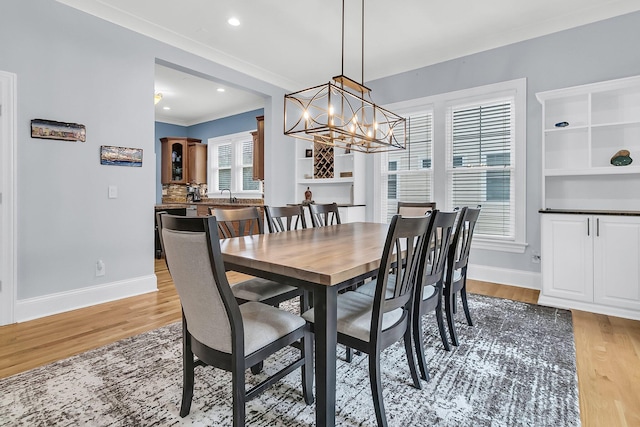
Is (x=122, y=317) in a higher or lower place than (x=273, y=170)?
lower

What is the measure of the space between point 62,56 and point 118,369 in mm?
2799

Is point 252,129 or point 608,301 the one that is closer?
point 608,301

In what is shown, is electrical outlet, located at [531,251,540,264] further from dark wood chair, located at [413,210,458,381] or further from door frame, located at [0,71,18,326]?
door frame, located at [0,71,18,326]

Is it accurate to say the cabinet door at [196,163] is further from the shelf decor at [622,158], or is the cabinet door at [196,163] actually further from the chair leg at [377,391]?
the shelf decor at [622,158]

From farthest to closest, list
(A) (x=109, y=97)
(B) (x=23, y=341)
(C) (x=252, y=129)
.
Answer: (C) (x=252, y=129), (A) (x=109, y=97), (B) (x=23, y=341)

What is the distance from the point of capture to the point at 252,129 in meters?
6.90

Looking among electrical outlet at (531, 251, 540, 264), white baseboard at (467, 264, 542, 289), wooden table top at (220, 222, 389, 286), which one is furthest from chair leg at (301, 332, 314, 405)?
electrical outlet at (531, 251, 540, 264)

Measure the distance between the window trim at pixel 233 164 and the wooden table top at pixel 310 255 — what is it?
15.6 feet

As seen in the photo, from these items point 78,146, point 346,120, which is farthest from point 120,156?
point 346,120

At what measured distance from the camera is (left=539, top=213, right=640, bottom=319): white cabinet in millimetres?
2861

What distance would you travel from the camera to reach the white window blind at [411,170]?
4590mm

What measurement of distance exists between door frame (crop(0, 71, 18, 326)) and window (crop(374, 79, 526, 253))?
4217 mm

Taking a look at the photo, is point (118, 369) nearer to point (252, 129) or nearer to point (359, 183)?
point (359, 183)

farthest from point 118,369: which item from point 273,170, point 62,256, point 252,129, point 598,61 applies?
point 252,129
